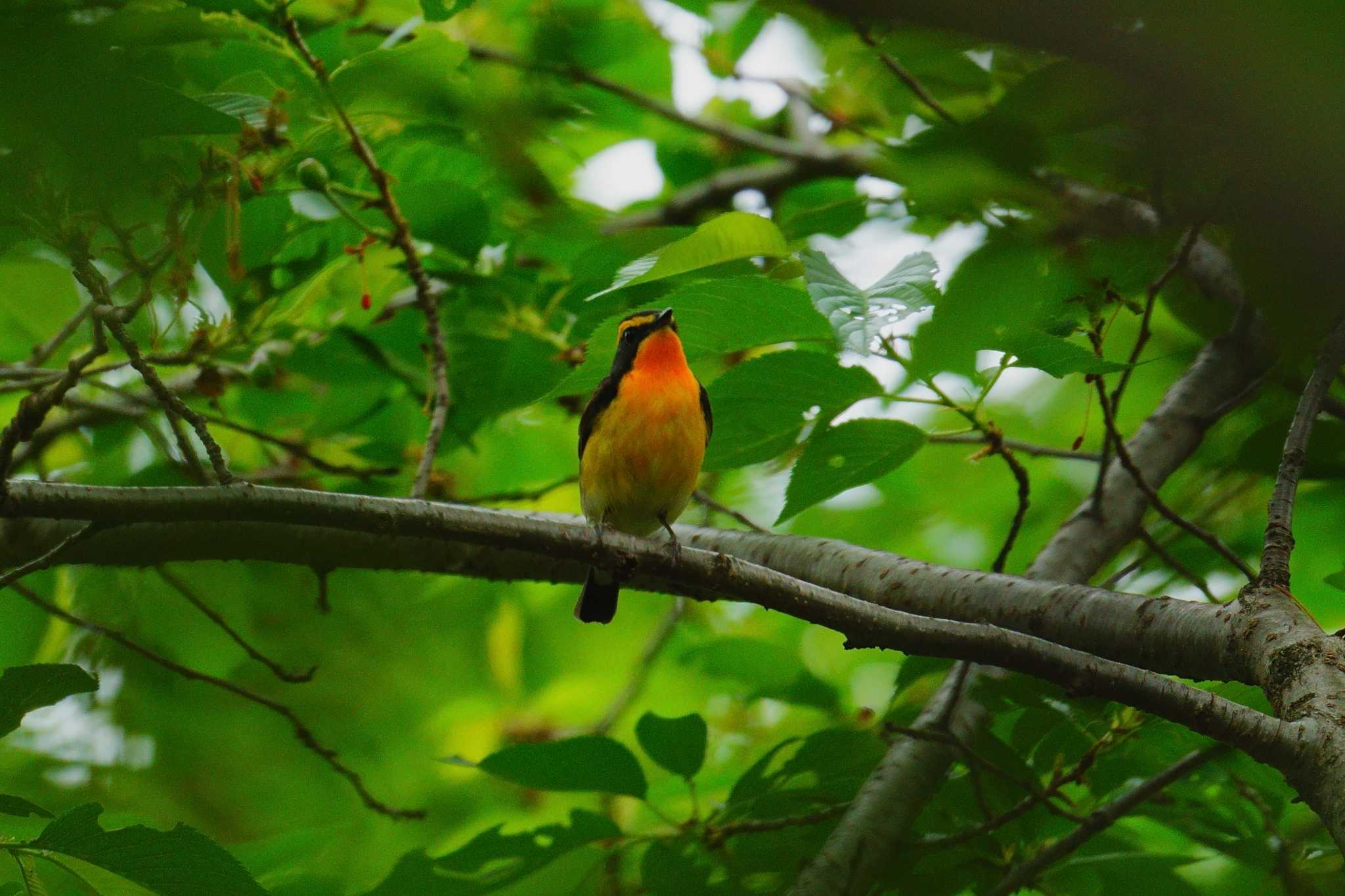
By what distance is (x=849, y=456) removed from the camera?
3365 mm

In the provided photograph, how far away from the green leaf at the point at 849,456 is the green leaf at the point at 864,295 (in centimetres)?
68

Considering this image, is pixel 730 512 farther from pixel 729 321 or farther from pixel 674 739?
pixel 729 321

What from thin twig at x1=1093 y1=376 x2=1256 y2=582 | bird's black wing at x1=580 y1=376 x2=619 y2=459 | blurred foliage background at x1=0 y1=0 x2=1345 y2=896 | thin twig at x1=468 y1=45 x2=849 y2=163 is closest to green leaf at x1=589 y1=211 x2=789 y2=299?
blurred foliage background at x1=0 y1=0 x2=1345 y2=896

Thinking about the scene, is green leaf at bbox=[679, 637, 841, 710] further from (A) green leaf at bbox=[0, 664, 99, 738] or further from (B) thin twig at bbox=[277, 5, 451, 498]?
(A) green leaf at bbox=[0, 664, 99, 738]

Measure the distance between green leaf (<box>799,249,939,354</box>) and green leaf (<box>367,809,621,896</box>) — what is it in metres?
2.07

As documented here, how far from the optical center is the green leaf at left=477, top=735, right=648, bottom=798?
3.50 meters

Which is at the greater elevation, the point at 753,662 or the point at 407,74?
the point at 407,74

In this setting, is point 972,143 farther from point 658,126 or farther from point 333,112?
point 658,126

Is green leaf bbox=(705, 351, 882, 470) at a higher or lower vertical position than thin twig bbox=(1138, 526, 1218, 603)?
higher

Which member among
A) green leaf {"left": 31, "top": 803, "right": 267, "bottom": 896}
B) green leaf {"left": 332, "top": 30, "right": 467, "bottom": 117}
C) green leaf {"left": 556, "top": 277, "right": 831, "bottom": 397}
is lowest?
green leaf {"left": 31, "top": 803, "right": 267, "bottom": 896}

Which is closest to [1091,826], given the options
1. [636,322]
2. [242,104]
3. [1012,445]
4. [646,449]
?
[1012,445]

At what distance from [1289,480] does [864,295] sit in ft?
3.79

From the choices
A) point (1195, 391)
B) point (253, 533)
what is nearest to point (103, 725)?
point (253, 533)

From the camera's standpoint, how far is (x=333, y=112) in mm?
3719
